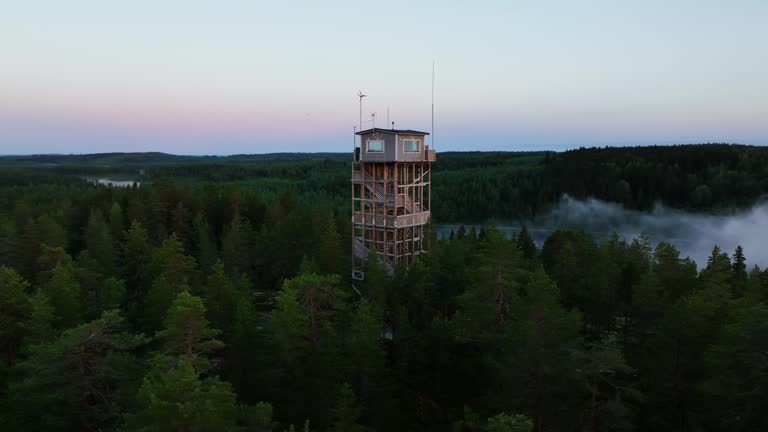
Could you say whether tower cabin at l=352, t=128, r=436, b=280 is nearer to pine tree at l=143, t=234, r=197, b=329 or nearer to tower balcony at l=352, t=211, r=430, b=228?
tower balcony at l=352, t=211, r=430, b=228

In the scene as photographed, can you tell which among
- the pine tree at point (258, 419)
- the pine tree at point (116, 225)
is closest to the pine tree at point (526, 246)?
the pine tree at point (258, 419)

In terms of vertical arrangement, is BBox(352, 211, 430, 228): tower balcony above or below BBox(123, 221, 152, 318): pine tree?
above

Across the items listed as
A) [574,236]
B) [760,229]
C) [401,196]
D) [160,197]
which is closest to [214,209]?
[160,197]

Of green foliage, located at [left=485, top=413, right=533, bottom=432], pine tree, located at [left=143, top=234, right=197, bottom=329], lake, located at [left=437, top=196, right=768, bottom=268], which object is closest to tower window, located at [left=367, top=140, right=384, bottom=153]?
pine tree, located at [left=143, top=234, right=197, bottom=329]

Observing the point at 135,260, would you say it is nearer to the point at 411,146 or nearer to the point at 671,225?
the point at 411,146

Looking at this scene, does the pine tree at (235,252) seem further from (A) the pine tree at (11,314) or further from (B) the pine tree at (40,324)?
(B) the pine tree at (40,324)

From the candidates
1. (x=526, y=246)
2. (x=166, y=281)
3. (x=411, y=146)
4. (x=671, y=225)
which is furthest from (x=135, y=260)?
(x=671, y=225)
